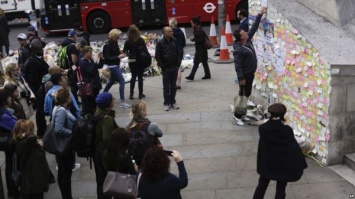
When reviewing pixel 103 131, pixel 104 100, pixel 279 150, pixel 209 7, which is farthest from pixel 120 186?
pixel 209 7

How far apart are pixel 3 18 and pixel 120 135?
473 inches

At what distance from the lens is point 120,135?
5.36m

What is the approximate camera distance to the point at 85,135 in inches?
240

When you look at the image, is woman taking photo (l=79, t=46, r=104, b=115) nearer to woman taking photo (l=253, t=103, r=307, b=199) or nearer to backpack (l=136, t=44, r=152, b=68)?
backpack (l=136, t=44, r=152, b=68)

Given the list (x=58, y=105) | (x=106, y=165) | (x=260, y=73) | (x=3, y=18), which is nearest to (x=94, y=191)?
(x=58, y=105)

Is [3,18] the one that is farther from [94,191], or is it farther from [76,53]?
[94,191]

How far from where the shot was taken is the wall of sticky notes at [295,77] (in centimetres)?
739

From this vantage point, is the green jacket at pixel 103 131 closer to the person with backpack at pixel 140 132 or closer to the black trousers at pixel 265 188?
the person with backpack at pixel 140 132

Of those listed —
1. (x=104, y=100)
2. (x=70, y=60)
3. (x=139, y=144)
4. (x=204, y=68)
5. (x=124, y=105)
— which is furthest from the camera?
(x=204, y=68)

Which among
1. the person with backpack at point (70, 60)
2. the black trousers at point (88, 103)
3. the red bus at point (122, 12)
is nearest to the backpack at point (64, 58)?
the person with backpack at point (70, 60)

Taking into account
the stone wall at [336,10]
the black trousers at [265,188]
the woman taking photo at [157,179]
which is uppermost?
the stone wall at [336,10]

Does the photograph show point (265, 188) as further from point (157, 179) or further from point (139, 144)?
point (157, 179)

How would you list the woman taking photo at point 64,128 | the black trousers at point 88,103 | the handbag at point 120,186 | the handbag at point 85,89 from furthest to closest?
the black trousers at point 88,103, the handbag at point 85,89, the woman taking photo at point 64,128, the handbag at point 120,186

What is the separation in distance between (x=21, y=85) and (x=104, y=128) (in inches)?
175
